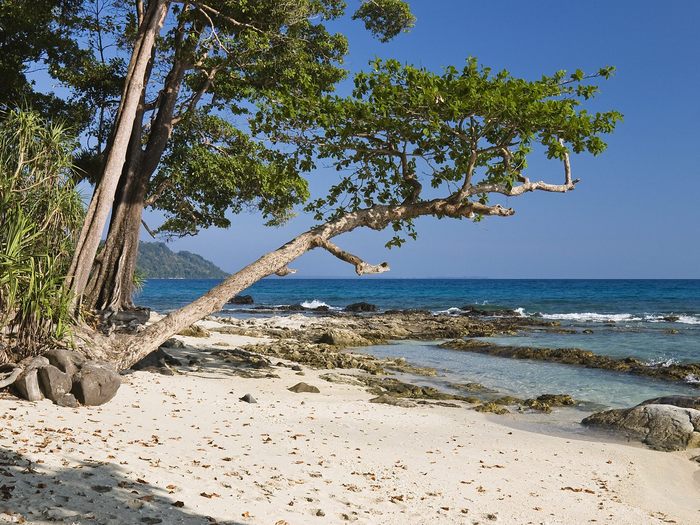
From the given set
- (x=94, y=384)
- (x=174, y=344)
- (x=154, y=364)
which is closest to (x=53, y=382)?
(x=94, y=384)

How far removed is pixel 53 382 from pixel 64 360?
0.59 m

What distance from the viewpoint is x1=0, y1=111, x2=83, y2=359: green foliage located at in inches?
333

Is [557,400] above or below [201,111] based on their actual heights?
below

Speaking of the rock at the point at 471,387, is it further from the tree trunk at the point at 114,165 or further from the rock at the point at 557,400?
the tree trunk at the point at 114,165

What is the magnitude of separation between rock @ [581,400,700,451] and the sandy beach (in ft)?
1.04

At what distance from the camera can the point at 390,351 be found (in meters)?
20.0

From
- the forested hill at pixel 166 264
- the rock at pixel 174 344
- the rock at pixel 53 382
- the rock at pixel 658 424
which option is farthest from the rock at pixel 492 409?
the forested hill at pixel 166 264

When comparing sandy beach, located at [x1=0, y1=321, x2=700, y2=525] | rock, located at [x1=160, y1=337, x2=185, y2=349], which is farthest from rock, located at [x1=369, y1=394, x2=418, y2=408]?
rock, located at [x1=160, y1=337, x2=185, y2=349]

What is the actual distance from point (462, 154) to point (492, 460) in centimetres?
670

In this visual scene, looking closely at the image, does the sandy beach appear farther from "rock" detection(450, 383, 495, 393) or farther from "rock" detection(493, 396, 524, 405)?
"rock" detection(450, 383, 495, 393)

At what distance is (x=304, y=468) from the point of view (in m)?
6.14

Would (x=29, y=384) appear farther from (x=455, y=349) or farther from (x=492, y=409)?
(x=455, y=349)

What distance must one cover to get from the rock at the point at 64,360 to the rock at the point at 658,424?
783 centimetres

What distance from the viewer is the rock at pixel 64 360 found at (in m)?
8.16
